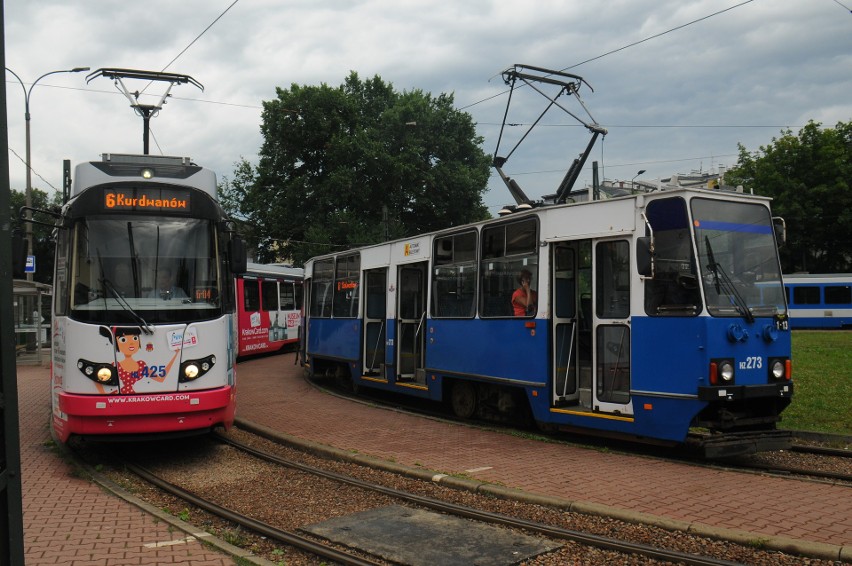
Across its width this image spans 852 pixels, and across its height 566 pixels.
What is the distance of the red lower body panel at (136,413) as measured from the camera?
802 cm

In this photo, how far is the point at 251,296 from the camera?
79.9 ft

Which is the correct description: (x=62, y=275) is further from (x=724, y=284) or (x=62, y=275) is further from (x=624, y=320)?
(x=724, y=284)

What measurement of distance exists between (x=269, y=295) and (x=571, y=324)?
17.3 meters

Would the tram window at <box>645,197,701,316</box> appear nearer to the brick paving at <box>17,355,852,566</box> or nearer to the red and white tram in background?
the brick paving at <box>17,355,852,566</box>

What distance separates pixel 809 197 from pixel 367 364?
34.2 metres

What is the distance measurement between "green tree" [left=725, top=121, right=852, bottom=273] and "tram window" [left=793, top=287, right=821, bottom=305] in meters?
3.41

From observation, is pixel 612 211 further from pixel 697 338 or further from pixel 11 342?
pixel 11 342

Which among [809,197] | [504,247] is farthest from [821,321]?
[504,247]

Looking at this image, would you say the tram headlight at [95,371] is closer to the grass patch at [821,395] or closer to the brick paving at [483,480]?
the brick paving at [483,480]

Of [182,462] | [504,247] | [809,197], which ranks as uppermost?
[809,197]

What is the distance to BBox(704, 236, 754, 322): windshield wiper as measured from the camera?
27.3 ft

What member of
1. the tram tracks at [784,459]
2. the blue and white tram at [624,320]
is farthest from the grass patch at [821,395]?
the blue and white tram at [624,320]

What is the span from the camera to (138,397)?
8.15 m

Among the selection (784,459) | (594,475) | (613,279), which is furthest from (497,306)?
(784,459)
